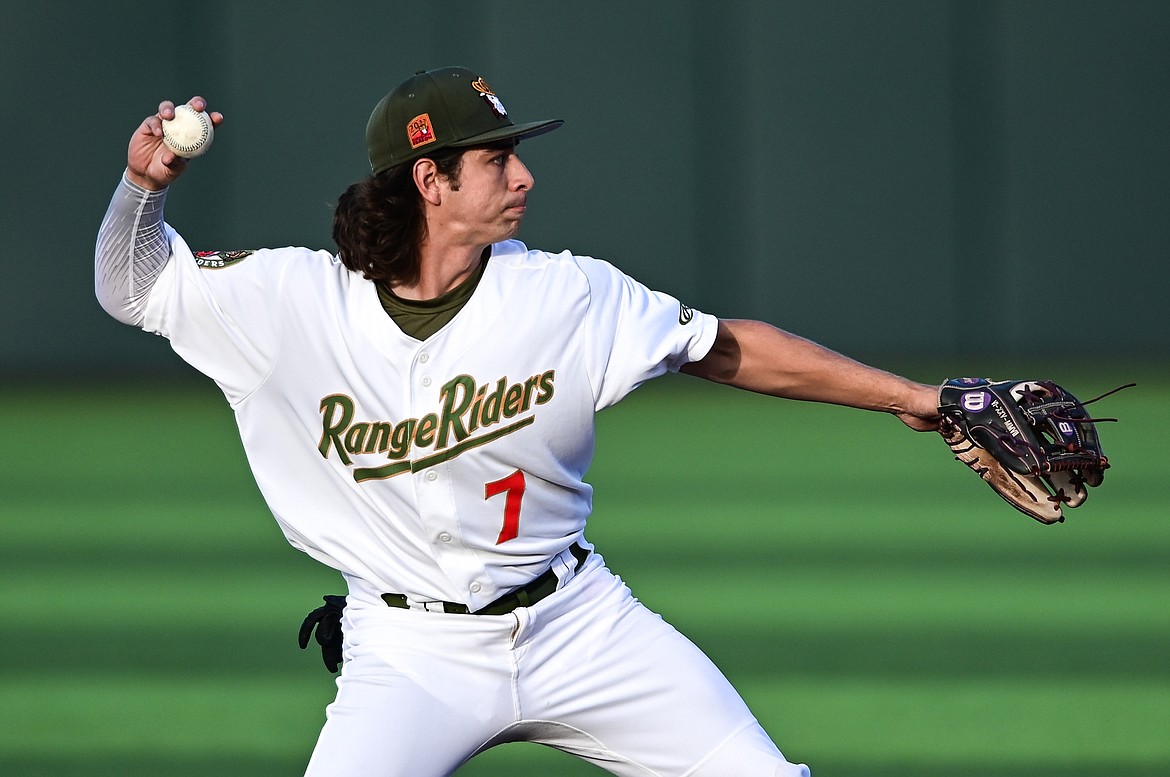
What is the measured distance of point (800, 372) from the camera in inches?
146

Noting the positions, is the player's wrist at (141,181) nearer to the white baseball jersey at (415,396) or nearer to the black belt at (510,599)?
the white baseball jersey at (415,396)

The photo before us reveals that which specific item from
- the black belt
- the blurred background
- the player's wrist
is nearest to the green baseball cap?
the player's wrist

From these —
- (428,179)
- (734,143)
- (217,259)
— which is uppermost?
(428,179)

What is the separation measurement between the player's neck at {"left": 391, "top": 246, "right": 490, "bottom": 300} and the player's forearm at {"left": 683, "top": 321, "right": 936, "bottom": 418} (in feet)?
2.07

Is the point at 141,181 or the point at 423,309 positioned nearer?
the point at 141,181

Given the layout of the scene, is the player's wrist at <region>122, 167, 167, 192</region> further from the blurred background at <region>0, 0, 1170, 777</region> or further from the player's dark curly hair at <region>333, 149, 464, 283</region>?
the blurred background at <region>0, 0, 1170, 777</region>

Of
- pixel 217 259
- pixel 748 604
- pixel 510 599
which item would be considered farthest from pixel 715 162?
pixel 510 599

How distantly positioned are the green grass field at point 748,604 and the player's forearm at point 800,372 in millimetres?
1509

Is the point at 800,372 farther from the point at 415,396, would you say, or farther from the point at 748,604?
the point at 748,604


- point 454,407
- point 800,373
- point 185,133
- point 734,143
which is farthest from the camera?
point 734,143

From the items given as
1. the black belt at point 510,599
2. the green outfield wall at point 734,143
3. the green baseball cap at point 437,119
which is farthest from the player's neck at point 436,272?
the green outfield wall at point 734,143

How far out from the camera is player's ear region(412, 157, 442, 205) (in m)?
3.63

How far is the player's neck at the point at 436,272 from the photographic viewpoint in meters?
3.65

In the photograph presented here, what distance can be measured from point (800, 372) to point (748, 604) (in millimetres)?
3149
